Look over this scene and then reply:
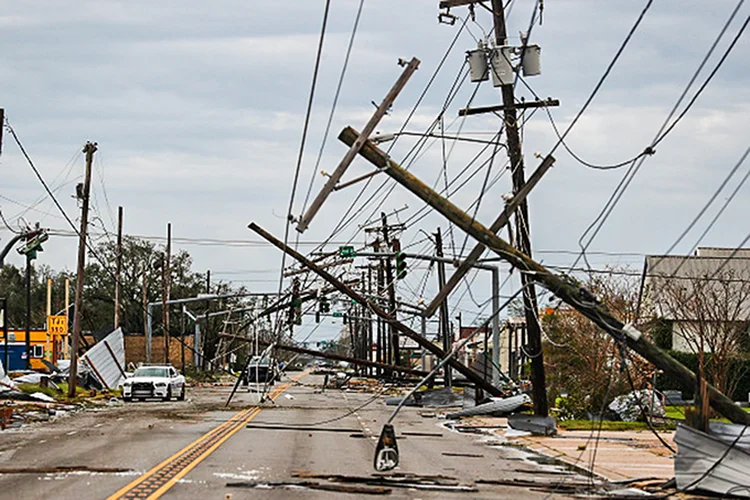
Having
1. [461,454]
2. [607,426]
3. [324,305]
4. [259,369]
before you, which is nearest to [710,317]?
[607,426]

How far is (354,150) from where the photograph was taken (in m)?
18.3

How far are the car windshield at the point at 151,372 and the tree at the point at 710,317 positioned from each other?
21.8 meters

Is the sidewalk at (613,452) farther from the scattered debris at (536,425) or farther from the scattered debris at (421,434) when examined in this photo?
the scattered debris at (421,434)

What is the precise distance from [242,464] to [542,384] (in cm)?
1259

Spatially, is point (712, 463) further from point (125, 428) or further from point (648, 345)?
point (125, 428)

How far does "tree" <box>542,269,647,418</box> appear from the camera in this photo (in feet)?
123

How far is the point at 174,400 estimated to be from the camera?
49.6m

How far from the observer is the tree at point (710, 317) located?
41.7m

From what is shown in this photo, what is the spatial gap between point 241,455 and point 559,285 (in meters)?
6.84

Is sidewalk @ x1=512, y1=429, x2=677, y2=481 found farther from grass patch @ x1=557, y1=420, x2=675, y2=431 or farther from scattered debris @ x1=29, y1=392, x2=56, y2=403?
scattered debris @ x1=29, y1=392, x2=56, y2=403

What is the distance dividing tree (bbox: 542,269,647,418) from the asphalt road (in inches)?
230

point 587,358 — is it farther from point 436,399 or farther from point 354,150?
point 354,150

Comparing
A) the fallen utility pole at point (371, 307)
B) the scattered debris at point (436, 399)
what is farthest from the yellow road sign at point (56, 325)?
the fallen utility pole at point (371, 307)

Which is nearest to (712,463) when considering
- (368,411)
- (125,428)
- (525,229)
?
(525,229)
